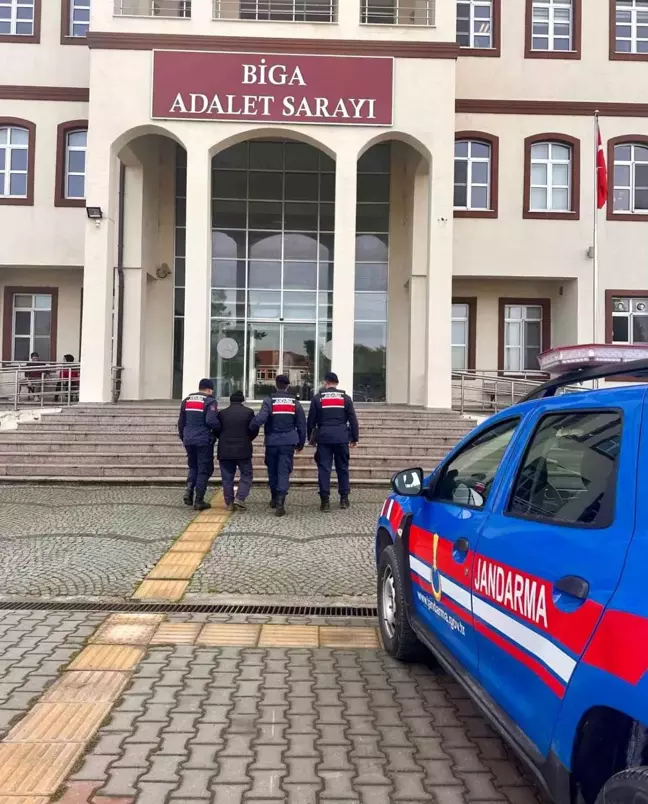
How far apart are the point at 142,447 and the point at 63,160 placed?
1007 cm

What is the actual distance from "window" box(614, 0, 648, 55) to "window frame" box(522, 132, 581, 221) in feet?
9.28

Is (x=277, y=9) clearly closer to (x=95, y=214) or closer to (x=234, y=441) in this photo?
(x=95, y=214)

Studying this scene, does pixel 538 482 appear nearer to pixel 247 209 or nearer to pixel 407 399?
pixel 407 399

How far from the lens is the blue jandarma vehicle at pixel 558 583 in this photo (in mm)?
1933

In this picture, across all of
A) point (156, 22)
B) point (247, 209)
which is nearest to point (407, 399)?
point (247, 209)

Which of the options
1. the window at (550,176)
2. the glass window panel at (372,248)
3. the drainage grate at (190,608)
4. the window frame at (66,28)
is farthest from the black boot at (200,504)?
the window frame at (66,28)

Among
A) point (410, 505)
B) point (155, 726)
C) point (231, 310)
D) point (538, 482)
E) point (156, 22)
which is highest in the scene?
point (156, 22)

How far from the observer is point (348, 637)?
490 centimetres

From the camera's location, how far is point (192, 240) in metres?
15.2

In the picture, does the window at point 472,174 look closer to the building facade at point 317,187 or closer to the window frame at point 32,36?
the building facade at point 317,187

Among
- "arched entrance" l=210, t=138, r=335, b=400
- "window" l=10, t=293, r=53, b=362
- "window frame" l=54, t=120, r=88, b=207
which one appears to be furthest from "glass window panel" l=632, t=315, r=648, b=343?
"window" l=10, t=293, r=53, b=362

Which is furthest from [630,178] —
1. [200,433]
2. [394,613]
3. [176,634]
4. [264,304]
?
[176,634]

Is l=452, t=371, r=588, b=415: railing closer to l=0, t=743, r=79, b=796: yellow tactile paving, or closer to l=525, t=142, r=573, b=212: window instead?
l=525, t=142, r=573, b=212: window

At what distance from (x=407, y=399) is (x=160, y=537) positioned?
38.8 feet
